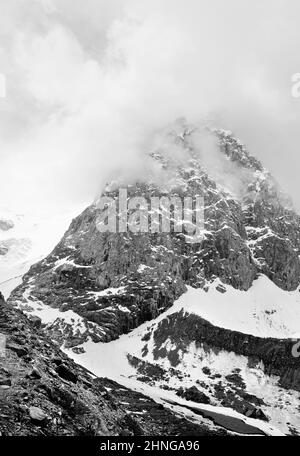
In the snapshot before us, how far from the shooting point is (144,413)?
19400 centimetres

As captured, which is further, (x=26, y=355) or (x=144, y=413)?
(x=144, y=413)

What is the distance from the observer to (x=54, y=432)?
5159 centimetres

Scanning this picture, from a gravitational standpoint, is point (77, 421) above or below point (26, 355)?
below

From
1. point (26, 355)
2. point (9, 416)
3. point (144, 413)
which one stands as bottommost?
point (144, 413)

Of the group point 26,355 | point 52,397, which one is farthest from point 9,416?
point 26,355
